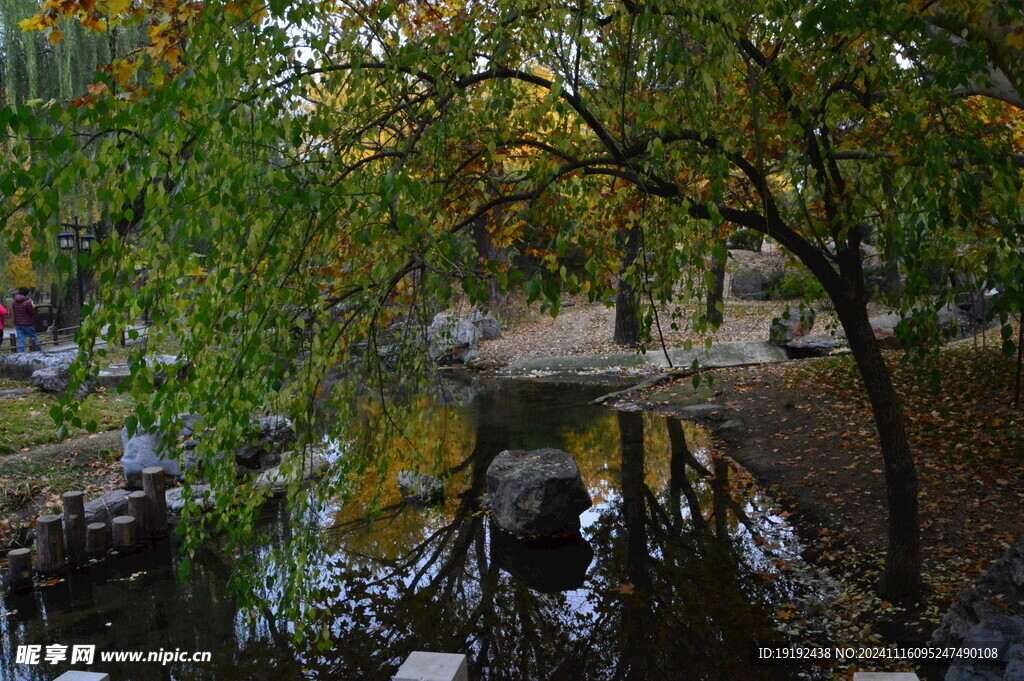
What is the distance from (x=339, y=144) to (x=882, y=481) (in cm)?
637

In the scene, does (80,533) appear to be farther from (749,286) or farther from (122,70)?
(749,286)

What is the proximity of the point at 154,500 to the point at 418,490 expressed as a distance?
2841mm

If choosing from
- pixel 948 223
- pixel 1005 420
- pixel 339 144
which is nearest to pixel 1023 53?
pixel 948 223

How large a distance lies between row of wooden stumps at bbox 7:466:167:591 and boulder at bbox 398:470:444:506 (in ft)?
8.79

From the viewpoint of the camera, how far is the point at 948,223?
3.82m

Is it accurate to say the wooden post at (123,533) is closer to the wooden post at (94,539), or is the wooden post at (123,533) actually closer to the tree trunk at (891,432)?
the wooden post at (94,539)

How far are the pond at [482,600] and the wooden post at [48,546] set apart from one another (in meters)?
0.23

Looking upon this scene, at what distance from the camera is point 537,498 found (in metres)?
7.75

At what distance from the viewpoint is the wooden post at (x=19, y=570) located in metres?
6.67

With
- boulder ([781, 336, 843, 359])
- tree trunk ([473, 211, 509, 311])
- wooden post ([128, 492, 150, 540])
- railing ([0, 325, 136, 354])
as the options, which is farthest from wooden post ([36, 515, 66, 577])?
tree trunk ([473, 211, 509, 311])

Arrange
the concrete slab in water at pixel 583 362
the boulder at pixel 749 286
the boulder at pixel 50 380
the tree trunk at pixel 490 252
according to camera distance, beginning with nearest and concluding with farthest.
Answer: the boulder at pixel 50 380 < the concrete slab in water at pixel 583 362 < the tree trunk at pixel 490 252 < the boulder at pixel 749 286

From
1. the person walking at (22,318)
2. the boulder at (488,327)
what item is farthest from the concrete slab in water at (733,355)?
the person walking at (22,318)

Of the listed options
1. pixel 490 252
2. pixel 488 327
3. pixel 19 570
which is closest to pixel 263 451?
pixel 19 570

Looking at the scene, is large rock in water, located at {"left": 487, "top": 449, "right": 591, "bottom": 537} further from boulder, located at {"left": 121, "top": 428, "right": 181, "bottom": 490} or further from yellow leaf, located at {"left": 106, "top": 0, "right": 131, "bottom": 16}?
yellow leaf, located at {"left": 106, "top": 0, "right": 131, "bottom": 16}
